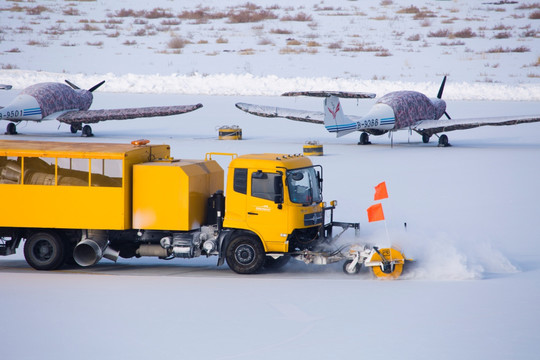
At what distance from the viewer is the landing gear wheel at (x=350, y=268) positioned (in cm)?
1553

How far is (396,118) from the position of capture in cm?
3806

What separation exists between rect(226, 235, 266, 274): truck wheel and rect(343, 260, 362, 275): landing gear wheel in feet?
5.03

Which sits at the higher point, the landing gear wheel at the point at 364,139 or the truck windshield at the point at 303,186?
the landing gear wheel at the point at 364,139

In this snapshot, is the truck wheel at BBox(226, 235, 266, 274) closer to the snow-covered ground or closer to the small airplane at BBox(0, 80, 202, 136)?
the snow-covered ground

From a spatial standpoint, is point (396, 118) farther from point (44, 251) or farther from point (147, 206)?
point (44, 251)

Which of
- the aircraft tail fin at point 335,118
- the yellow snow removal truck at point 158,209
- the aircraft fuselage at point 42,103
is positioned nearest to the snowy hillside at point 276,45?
the aircraft fuselage at point 42,103

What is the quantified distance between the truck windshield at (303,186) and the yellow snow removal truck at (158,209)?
0.02m

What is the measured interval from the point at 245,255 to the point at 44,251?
375 cm

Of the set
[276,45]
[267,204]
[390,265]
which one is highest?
[276,45]

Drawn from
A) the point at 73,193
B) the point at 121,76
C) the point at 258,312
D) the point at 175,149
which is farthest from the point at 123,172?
the point at 121,76

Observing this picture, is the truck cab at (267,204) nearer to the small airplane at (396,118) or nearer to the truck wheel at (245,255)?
the truck wheel at (245,255)

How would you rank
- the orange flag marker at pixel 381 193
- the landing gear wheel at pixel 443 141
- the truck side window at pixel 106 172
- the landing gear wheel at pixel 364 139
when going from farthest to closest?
the landing gear wheel at pixel 364 139
the landing gear wheel at pixel 443 141
the orange flag marker at pixel 381 193
the truck side window at pixel 106 172

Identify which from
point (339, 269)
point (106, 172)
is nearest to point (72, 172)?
point (106, 172)

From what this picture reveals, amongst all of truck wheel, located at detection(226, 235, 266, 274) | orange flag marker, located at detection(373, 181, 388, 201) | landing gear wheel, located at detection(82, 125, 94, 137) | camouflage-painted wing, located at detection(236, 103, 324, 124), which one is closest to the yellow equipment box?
truck wheel, located at detection(226, 235, 266, 274)
